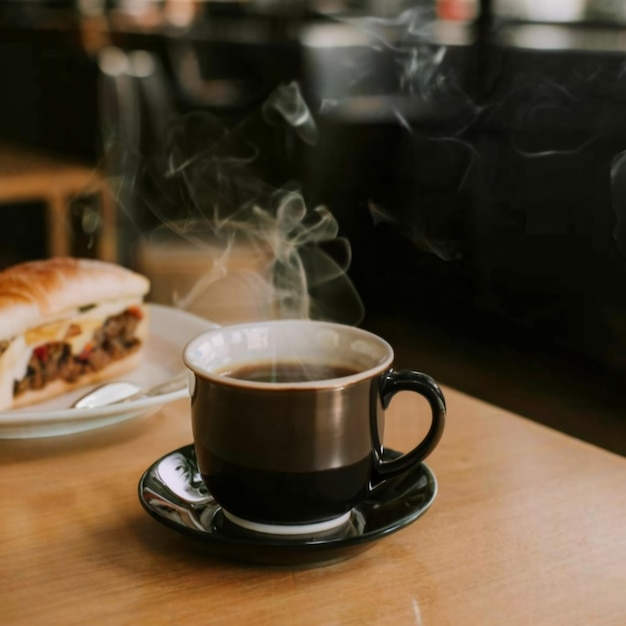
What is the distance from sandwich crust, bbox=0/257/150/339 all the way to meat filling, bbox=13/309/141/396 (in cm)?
3

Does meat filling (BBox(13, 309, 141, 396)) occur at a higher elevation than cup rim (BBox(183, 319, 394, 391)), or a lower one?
lower

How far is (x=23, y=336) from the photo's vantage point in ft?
3.13

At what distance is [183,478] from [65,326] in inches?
16.7

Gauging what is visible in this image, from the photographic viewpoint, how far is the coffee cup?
1.81 feet

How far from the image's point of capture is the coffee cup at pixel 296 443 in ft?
1.81

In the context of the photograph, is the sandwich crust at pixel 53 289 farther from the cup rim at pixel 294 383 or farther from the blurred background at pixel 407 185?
the cup rim at pixel 294 383

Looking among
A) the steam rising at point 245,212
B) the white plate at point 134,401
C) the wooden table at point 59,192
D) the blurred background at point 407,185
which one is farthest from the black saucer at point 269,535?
the wooden table at point 59,192

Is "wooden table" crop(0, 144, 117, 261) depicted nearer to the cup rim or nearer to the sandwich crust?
the sandwich crust

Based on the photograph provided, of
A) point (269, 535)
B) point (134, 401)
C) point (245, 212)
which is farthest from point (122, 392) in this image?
point (245, 212)

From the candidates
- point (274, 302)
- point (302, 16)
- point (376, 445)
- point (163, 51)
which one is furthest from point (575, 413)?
point (163, 51)

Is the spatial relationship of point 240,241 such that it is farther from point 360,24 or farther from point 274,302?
point 274,302

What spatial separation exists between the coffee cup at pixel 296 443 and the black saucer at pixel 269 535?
0.01 meters

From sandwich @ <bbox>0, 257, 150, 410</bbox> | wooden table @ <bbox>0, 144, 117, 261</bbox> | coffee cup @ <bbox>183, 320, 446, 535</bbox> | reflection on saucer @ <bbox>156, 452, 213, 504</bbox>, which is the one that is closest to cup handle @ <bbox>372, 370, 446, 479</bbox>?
coffee cup @ <bbox>183, 320, 446, 535</bbox>

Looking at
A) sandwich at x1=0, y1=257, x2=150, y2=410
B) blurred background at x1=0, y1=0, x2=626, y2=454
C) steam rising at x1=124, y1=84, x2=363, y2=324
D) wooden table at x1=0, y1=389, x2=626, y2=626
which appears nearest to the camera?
wooden table at x1=0, y1=389, x2=626, y2=626
